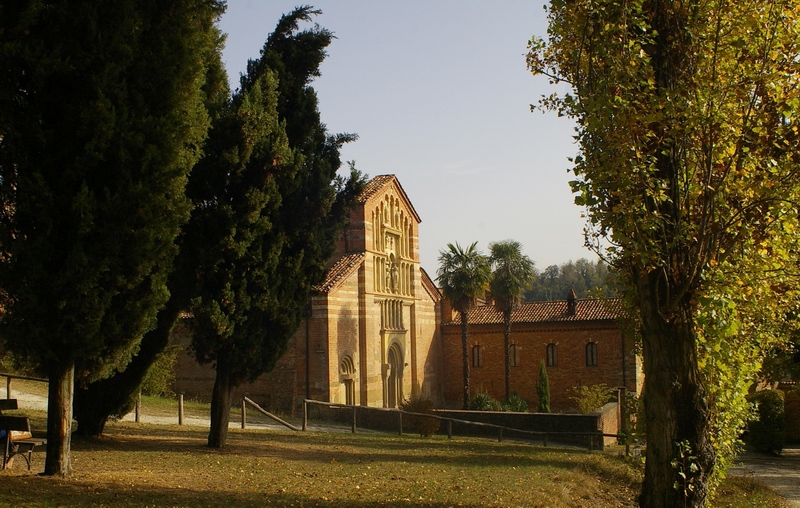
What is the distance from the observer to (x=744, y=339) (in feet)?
36.8

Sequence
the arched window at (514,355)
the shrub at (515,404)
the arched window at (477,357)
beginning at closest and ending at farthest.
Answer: the shrub at (515,404) → the arched window at (514,355) → the arched window at (477,357)

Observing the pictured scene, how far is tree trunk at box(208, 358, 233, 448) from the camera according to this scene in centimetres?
1527

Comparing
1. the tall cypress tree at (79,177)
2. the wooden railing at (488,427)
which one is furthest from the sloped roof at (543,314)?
the tall cypress tree at (79,177)

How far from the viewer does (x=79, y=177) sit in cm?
968

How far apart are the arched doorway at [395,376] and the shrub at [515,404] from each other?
5444 millimetres

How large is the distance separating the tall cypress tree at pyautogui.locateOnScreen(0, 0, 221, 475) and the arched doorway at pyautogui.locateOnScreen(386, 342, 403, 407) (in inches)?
1030

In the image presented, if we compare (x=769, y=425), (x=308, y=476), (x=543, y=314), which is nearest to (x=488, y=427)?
(x=769, y=425)

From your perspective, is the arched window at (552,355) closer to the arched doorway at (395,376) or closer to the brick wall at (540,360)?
the brick wall at (540,360)

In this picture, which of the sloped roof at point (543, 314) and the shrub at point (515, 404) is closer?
the shrub at point (515, 404)

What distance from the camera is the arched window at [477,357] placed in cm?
4203

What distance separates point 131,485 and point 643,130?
8.43m

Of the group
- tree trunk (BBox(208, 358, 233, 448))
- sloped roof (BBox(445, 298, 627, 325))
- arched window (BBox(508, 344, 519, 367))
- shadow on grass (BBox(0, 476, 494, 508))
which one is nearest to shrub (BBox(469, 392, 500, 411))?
arched window (BBox(508, 344, 519, 367))

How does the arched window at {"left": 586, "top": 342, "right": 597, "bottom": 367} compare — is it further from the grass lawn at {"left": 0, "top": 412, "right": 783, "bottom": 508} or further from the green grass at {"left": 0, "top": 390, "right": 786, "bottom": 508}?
the grass lawn at {"left": 0, "top": 412, "right": 783, "bottom": 508}

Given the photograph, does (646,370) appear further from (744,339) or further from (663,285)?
(744,339)
